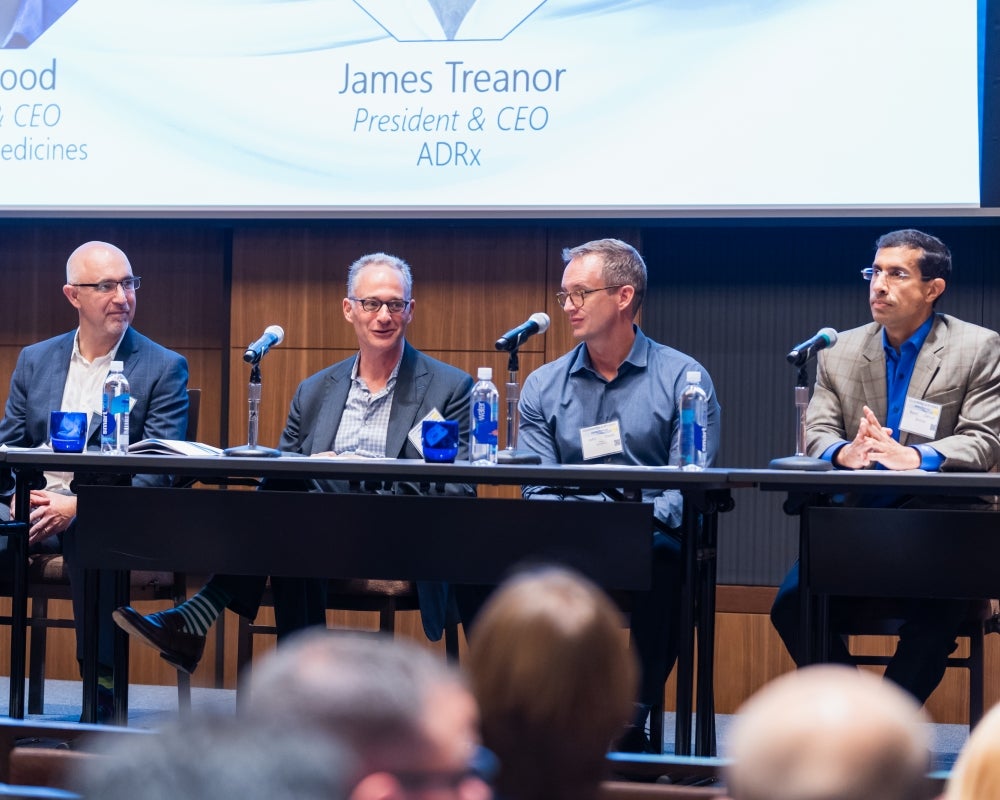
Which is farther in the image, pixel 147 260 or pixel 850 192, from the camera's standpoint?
pixel 147 260

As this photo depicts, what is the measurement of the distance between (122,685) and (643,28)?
8.18 feet

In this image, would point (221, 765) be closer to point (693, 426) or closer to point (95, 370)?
point (693, 426)

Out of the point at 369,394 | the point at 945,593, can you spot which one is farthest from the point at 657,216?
the point at 945,593

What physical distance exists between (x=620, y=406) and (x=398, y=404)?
59 cm

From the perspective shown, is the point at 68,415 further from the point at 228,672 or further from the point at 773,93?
the point at 773,93

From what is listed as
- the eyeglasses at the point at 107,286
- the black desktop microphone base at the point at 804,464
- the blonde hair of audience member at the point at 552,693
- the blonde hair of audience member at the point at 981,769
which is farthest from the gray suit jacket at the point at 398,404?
the blonde hair of audience member at the point at 981,769

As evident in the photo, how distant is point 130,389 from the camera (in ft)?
11.4

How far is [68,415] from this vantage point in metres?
2.79

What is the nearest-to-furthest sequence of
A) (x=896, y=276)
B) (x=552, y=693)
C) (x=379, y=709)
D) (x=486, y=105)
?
1. (x=379, y=709)
2. (x=552, y=693)
3. (x=896, y=276)
4. (x=486, y=105)

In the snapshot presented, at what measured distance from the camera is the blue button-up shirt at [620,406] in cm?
316

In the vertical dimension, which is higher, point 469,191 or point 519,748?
point 469,191

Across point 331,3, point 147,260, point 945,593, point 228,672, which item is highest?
point 331,3

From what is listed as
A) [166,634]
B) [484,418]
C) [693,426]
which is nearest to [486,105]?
[484,418]

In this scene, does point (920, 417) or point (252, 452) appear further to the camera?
point (920, 417)
